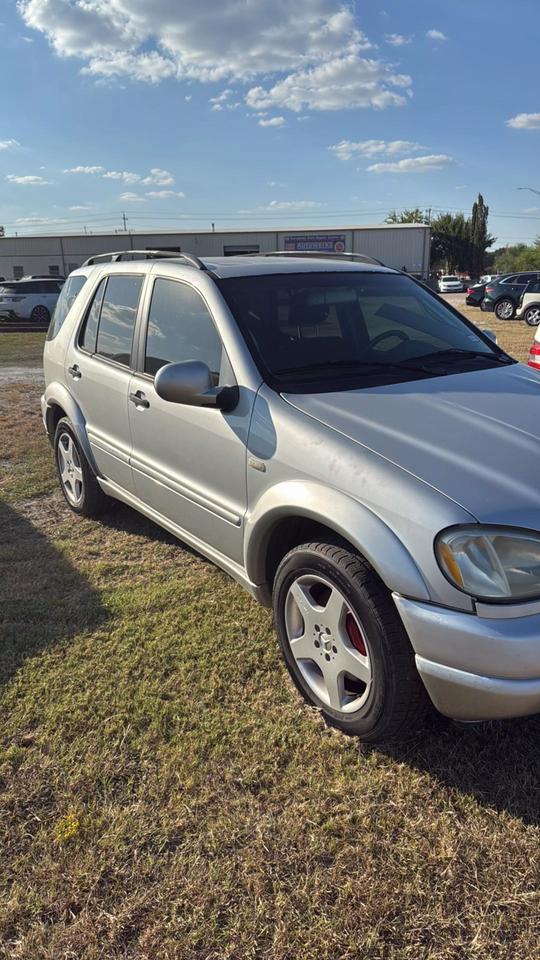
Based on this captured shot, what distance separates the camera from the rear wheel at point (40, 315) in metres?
24.5

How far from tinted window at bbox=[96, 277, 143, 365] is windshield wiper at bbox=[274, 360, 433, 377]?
4.31 feet

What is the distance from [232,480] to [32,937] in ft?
5.79

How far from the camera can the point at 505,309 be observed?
2380 cm

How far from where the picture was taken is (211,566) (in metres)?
4.17

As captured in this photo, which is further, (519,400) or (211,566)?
(211,566)

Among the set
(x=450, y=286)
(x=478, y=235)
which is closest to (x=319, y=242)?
(x=450, y=286)

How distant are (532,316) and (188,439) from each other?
1934cm

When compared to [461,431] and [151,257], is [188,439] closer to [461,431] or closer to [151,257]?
[461,431]

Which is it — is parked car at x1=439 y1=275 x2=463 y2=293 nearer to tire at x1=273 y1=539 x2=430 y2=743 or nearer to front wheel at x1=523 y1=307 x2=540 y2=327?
front wheel at x1=523 y1=307 x2=540 y2=327

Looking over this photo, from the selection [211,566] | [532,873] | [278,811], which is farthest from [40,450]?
[532,873]

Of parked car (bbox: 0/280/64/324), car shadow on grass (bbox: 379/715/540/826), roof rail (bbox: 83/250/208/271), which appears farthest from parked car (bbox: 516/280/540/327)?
car shadow on grass (bbox: 379/715/540/826)

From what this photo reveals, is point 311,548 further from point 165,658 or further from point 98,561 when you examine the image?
point 98,561

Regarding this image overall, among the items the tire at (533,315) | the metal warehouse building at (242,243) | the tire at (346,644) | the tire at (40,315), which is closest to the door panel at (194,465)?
the tire at (346,644)

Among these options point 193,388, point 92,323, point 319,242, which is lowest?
point 193,388
